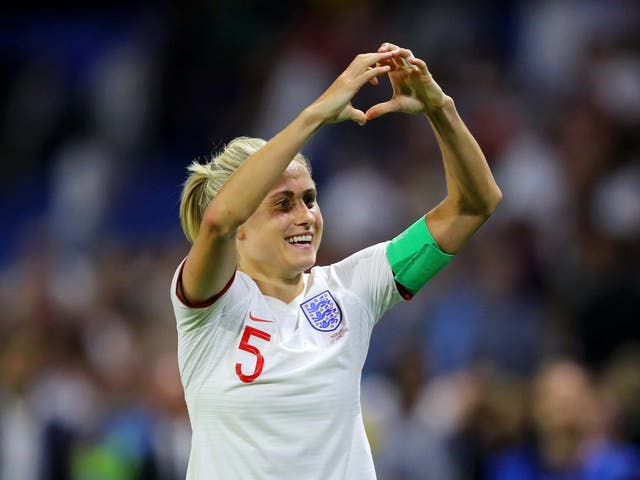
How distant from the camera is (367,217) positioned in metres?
8.89

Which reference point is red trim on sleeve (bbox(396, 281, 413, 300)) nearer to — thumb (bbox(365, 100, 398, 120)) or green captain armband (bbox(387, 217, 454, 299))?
green captain armband (bbox(387, 217, 454, 299))

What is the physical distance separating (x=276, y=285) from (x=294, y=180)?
30 centimetres

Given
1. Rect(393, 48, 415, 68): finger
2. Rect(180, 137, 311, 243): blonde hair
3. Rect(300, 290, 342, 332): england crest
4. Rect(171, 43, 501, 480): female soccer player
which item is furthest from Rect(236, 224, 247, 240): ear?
Rect(393, 48, 415, 68): finger

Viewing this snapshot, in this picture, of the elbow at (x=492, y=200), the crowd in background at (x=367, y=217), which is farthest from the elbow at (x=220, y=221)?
the elbow at (x=492, y=200)

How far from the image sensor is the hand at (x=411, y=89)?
11.5ft

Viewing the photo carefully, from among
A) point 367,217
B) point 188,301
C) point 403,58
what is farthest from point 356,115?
point 367,217

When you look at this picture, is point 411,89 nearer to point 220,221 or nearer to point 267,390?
point 220,221

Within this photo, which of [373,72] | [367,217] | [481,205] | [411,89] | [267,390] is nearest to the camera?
[373,72]

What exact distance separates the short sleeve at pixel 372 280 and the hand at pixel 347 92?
0.58 metres

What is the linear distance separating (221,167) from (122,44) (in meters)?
8.64

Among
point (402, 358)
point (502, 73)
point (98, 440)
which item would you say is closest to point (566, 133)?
point (502, 73)

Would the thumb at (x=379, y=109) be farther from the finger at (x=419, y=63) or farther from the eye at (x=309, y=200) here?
the eye at (x=309, y=200)

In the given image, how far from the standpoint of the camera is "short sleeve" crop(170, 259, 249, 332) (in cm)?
340

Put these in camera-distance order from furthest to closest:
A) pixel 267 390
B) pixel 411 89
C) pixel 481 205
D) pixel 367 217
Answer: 1. pixel 367 217
2. pixel 481 205
3. pixel 411 89
4. pixel 267 390
